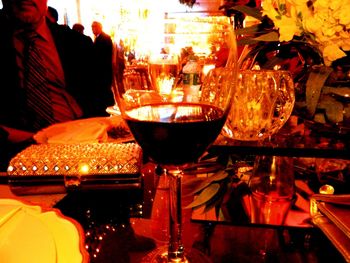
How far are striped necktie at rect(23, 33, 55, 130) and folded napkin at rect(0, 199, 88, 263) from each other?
4.03 feet

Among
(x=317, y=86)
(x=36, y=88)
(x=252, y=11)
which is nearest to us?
Answer: (x=317, y=86)

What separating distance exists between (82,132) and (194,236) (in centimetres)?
46

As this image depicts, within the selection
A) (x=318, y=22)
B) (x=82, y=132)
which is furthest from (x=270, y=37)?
(x=82, y=132)

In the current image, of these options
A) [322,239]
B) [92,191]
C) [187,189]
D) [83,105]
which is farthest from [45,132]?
[83,105]

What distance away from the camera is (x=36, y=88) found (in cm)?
161

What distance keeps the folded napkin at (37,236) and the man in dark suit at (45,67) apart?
47.4 inches

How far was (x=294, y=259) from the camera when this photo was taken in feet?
1.54

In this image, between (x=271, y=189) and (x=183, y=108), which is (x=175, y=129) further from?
(x=271, y=189)

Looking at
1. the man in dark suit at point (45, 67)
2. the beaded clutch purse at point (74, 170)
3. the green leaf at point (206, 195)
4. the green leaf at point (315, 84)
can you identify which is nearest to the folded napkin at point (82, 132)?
the beaded clutch purse at point (74, 170)

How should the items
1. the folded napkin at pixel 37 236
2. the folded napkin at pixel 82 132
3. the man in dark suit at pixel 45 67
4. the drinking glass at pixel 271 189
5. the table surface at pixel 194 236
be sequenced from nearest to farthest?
the folded napkin at pixel 37 236 < the table surface at pixel 194 236 < the drinking glass at pixel 271 189 < the folded napkin at pixel 82 132 < the man in dark suit at pixel 45 67

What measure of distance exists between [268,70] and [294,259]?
0.28 meters

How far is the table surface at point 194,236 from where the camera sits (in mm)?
475

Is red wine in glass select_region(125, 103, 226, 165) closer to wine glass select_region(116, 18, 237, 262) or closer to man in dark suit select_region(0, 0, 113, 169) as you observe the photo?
wine glass select_region(116, 18, 237, 262)

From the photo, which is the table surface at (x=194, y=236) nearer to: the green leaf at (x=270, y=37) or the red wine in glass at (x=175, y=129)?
the red wine in glass at (x=175, y=129)
